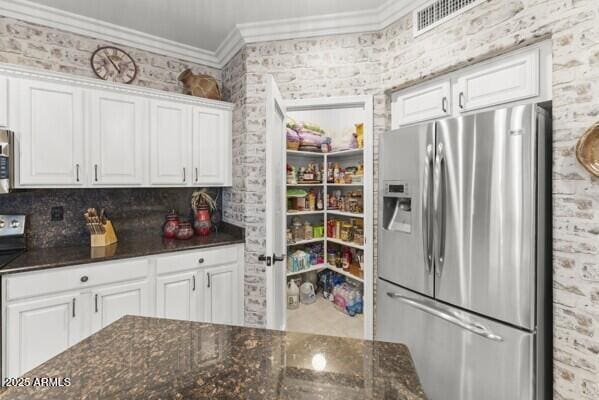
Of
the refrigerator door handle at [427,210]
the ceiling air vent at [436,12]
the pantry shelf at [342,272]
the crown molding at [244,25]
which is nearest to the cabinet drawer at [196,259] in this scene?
the pantry shelf at [342,272]

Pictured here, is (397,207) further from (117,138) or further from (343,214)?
(117,138)

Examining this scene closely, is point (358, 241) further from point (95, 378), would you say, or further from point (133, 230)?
point (95, 378)

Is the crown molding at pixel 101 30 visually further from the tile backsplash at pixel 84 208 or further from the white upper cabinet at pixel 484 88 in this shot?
the white upper cabinet at pixel 484 88

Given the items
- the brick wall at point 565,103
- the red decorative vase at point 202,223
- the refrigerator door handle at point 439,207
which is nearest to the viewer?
the brick wall at point 565,103

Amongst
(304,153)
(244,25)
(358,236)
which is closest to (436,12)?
(244,25)

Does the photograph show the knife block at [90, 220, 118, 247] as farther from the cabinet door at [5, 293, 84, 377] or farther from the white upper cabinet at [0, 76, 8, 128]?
the white upper cabinet at [0, 76, 8, 128]

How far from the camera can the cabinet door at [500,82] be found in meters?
1.49

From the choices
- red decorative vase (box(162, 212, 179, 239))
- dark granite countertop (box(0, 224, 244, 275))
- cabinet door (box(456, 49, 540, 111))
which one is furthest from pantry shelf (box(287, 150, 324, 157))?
cabinet door (box(456, 49, 540, 111))

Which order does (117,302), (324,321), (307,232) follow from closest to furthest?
(117,302) → (324,321) → (307,232)

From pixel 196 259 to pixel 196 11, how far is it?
1.91 m

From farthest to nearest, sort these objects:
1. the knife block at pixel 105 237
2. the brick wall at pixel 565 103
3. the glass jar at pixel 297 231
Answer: the glass jar at pixel 297 231 → the knife block at pixel 105 237 → the brick wall at pixel 565 103

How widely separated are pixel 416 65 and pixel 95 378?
7.50 ft

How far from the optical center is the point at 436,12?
6.13 feet

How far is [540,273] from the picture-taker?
1314 millimetres
